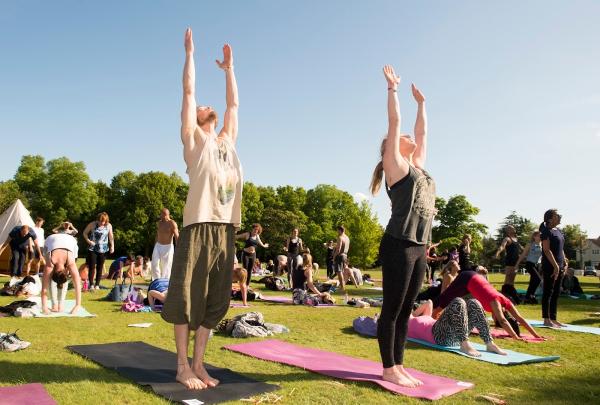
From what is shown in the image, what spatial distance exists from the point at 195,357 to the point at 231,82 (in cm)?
275

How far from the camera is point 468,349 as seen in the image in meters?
5.89

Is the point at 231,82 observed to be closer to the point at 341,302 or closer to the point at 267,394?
the point at 267,394

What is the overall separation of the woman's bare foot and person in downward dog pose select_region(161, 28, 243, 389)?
1598 millimetres

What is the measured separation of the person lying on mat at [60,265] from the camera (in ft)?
27.0

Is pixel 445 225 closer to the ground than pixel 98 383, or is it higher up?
higher up

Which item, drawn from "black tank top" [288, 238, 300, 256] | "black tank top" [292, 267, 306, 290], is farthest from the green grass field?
"black tank top" [288, 238, 300, 256]

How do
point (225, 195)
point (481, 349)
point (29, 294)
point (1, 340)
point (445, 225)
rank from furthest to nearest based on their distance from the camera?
1. point (445, 225)
2. point (29, 294)
3. point (481, 349)
4. point (1, 340)
5. point (225, 195)

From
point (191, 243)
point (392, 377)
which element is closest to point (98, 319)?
point (191, 243)

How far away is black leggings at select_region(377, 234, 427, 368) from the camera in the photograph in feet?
13.9

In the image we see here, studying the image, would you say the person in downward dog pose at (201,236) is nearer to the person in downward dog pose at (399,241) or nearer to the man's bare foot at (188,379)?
the man's bare foot at (188,379)

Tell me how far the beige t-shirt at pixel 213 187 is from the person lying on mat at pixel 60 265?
529cm

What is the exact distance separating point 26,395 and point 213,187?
2.21 m

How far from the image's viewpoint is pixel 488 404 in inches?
153

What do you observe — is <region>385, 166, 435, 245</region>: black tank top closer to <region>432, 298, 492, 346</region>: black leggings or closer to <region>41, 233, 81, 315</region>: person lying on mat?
<region>432, 298, 492, 346</region>: black leggings
